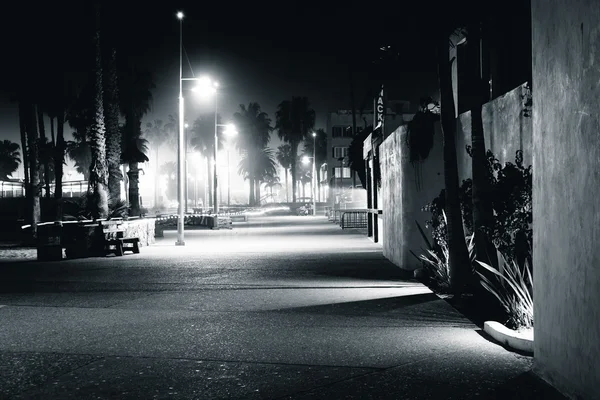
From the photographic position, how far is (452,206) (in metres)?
12.9

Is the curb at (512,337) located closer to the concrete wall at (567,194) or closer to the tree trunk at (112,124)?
the concrete wall at (567,194)

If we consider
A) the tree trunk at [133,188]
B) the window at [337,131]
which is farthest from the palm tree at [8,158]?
the tree trunk at [133,188]

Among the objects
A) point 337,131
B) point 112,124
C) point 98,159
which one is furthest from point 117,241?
point 337,131

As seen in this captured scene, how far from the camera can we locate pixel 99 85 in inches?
1112

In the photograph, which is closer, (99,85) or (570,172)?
(570,172)

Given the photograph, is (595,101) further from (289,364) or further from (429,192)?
(429,192)

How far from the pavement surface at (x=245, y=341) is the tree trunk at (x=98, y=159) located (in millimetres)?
11534

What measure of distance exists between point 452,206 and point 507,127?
1797 millimetres

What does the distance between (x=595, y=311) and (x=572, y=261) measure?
0.59 m

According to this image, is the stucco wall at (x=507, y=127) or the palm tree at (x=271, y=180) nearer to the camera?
the stucco wall at (x=507, y=127)

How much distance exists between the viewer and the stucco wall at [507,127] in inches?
438

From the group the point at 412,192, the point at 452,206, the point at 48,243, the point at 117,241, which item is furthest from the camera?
the point at 117,241

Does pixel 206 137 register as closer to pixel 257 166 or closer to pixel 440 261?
pixel 257 166

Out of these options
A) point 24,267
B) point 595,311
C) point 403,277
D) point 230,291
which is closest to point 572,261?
point 595,311
